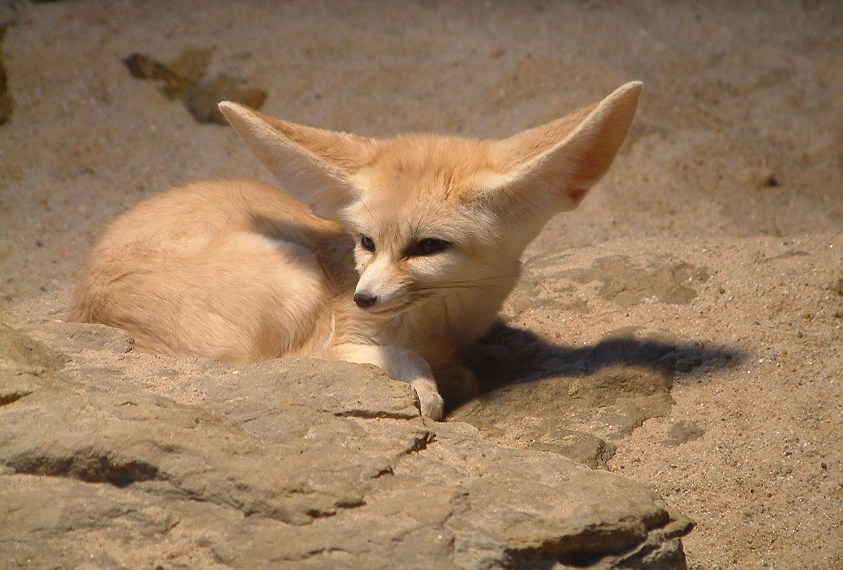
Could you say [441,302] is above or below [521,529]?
above

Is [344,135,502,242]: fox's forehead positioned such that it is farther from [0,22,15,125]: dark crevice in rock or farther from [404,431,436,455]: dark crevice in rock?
[0,22,15,125]: dark crevice in rock

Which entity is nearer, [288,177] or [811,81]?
[288,177]

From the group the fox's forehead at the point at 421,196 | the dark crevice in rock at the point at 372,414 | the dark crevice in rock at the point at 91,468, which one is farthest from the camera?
the fox's forehead at the point at 421,196

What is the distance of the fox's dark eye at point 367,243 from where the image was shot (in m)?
2.87

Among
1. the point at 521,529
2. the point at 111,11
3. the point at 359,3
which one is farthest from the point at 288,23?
the point at 521,529

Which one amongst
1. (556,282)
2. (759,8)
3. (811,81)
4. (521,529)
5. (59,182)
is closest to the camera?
(521,529)

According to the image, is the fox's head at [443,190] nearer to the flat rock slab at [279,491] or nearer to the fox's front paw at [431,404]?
the fox's front paw at [431,404]

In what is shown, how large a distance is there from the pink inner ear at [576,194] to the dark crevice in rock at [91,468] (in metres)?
1.64

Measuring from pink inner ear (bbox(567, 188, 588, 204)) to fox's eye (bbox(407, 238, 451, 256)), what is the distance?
18.3 inches

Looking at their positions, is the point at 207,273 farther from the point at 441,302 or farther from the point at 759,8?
the point at 759,8

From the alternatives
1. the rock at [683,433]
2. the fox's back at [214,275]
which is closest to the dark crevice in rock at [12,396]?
the fox's back at [214,275]

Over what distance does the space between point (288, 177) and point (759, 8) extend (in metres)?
5.27

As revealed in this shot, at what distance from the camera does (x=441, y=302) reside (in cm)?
299

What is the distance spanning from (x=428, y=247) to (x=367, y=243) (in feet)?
0.75
